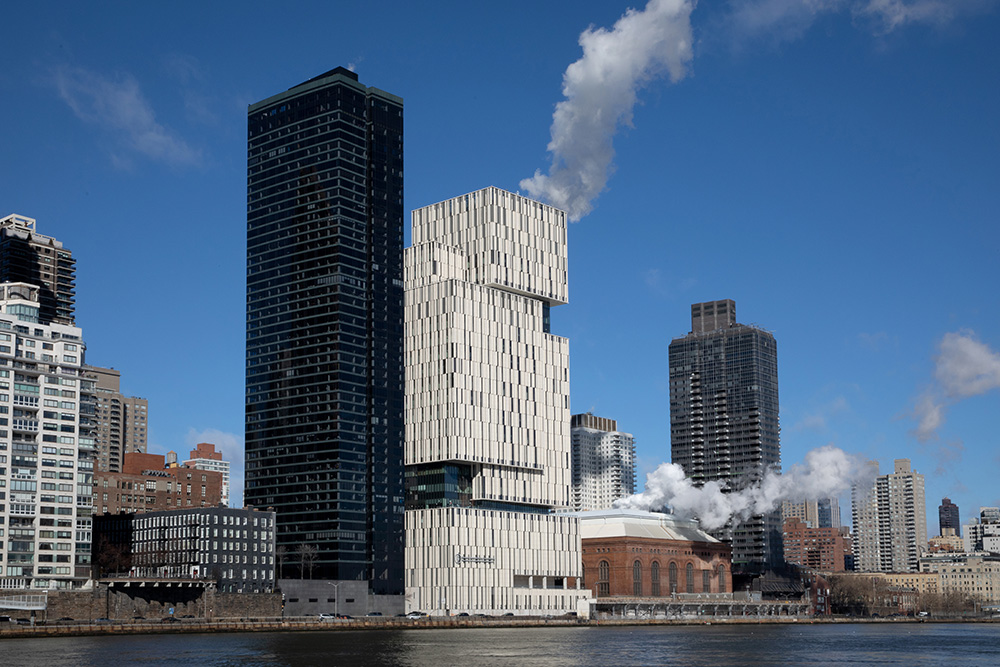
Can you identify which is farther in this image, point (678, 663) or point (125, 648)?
point (125, 648)

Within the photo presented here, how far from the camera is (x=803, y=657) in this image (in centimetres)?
16938

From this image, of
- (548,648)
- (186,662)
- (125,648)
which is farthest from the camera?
(548,648)

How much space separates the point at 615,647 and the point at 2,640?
87986 millimetres

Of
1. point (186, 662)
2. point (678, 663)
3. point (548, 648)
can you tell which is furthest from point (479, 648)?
point (186, 662)

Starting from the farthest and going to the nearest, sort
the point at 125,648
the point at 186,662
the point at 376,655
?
the point at 125,648, the point at 376,655, the point at 186,662

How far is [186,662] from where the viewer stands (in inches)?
5694

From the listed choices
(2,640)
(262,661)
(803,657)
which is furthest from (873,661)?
(2,640)

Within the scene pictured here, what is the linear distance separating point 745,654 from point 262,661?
6601 centimetres

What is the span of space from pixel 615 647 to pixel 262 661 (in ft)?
201

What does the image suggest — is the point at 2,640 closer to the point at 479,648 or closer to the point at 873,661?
the point at 479,648

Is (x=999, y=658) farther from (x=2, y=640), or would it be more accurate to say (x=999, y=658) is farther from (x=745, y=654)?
(x=2, y=640)

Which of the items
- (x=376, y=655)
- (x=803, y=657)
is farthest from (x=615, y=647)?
(x=376, y=655)

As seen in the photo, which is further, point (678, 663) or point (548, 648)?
point (548, 648)

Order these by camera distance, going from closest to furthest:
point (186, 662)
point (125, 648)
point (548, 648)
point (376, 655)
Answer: point (186, 662) < point (376, 655) < point (125, 648) < point (548, 648)
